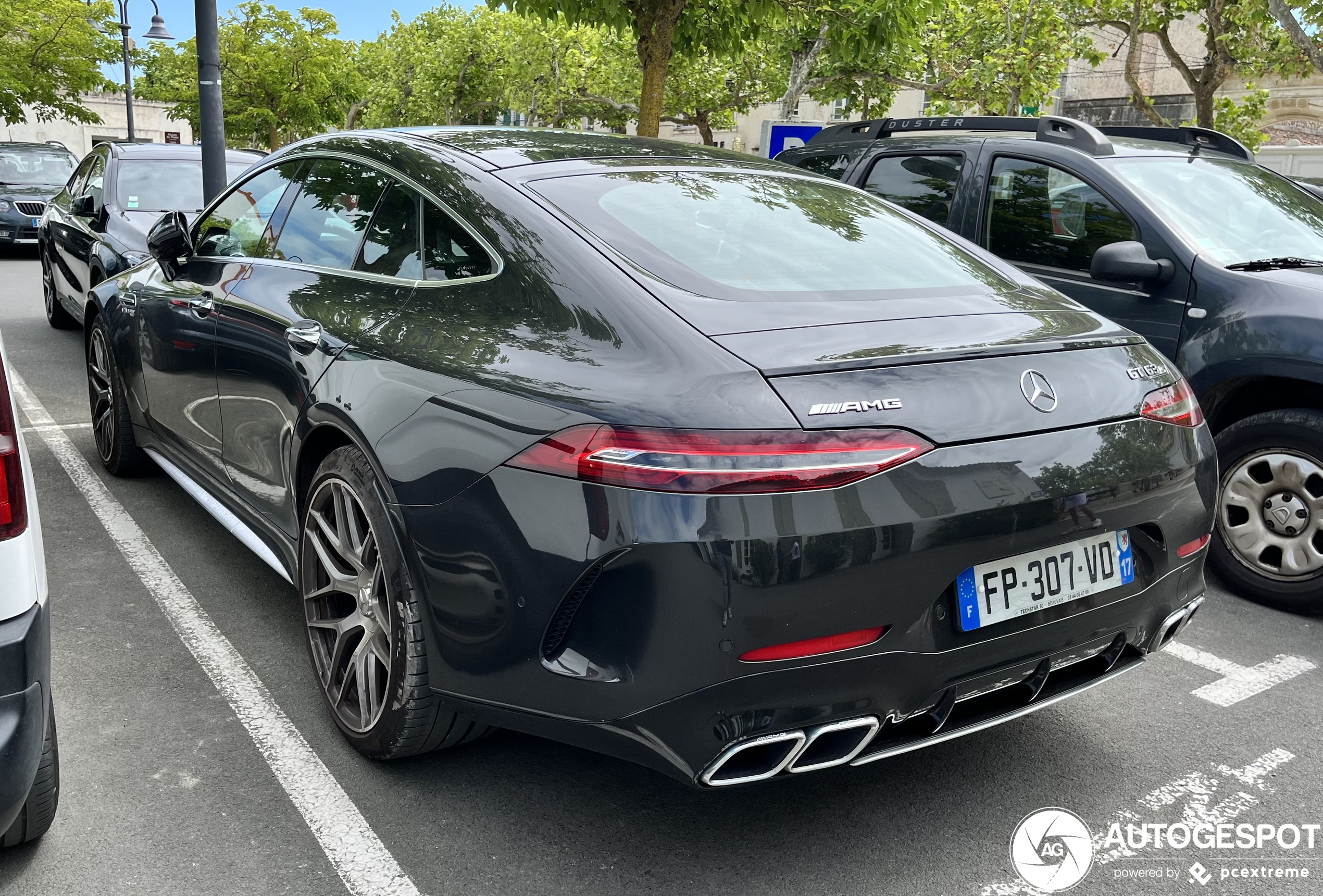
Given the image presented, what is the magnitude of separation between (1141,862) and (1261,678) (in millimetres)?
1422

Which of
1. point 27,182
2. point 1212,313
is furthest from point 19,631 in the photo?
point 27,182

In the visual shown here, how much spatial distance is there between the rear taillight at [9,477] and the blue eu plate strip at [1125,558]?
7.36ft

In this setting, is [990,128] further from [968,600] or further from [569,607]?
[569,607]

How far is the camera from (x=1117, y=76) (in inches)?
1572

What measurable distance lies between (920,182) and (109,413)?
4.09 meters

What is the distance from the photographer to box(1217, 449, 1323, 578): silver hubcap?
4402 millimetres

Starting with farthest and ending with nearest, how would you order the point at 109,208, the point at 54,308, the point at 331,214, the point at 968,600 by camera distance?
the point at 54,308
the point at 109,208
the point at 331,214
the point at 968,600

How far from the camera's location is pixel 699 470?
86.9 inches

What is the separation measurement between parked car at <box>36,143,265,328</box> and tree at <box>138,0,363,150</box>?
122 feet

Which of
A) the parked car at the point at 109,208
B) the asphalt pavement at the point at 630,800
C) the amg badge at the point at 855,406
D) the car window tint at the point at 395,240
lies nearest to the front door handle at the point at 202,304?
the car window tint at the point at 395,240

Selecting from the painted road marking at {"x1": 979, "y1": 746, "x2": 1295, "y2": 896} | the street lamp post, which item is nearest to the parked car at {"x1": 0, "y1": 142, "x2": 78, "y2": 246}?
the street lamp post

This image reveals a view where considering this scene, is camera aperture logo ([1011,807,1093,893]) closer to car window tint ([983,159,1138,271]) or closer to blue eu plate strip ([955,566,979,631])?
blue eu plate strip ([955,566,979,631])

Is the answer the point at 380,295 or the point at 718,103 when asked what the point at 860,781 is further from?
the point at 718,103

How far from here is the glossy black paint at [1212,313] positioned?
4.39 m
